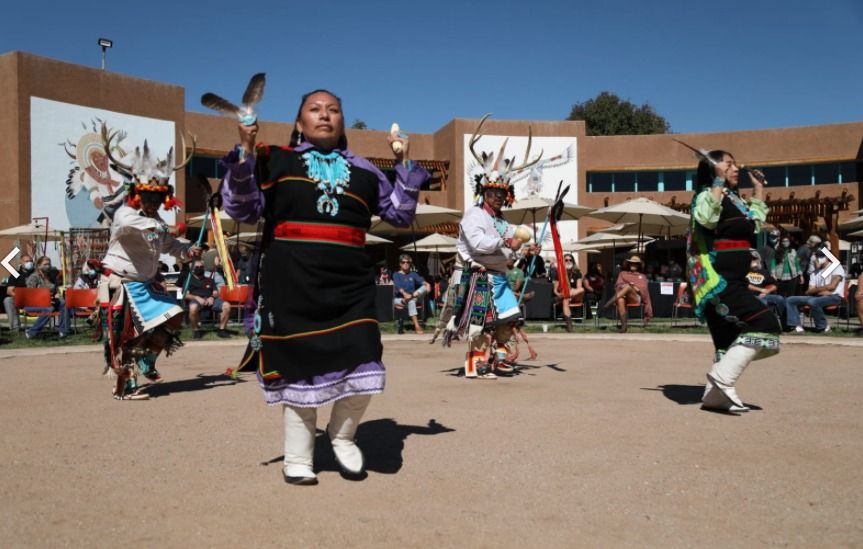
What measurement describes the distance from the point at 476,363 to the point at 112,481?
4.61 metres

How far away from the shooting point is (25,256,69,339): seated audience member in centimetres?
1430

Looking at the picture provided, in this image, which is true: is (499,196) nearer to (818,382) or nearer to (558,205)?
(558,205)

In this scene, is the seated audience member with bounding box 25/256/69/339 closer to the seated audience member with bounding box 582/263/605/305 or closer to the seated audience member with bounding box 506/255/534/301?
the seated audience member with bounding box 506/255/534/301

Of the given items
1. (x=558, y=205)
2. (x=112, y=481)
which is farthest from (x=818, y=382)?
(x=112, y=481)

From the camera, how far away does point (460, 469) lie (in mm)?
4371

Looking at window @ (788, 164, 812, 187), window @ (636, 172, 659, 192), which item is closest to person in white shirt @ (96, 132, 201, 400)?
window @ (636, 172, 659, 192)

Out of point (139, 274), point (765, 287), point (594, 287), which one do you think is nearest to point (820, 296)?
point (765, 287)

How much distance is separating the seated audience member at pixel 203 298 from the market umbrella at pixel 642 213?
29.7ft

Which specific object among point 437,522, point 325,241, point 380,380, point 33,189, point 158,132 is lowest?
point 437,522

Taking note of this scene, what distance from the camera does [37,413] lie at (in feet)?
20.9

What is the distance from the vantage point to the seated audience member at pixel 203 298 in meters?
14.2

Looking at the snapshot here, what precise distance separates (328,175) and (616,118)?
54.2 metres

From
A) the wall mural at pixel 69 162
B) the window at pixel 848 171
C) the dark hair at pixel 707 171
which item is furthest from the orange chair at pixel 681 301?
the window at pixel 848 171

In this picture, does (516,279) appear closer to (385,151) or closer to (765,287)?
(765,287)
